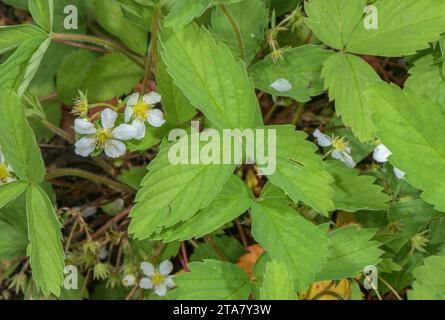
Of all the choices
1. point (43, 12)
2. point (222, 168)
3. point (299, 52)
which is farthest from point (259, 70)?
point (43, 12)

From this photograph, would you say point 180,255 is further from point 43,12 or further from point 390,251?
point 43,12

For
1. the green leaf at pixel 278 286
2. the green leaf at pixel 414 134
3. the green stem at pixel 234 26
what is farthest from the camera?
the green stem at pixel 234 26

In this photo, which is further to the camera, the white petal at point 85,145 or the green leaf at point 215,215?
the white petal at point 85,145

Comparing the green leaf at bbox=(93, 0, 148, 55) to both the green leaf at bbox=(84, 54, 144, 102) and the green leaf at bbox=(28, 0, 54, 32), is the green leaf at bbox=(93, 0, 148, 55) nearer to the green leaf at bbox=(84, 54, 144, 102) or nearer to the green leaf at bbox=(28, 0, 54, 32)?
the green leaf at bbox=(84, 54, 144, 102)

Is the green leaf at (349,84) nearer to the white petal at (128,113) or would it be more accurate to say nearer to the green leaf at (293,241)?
the green leaf at (293,241)

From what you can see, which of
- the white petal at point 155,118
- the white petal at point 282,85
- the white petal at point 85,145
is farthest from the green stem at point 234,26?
the white petal at point 85,145

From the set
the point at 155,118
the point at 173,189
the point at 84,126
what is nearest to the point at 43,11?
the point at 84,126

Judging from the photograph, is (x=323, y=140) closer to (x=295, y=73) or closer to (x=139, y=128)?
(x=295, y=73)
